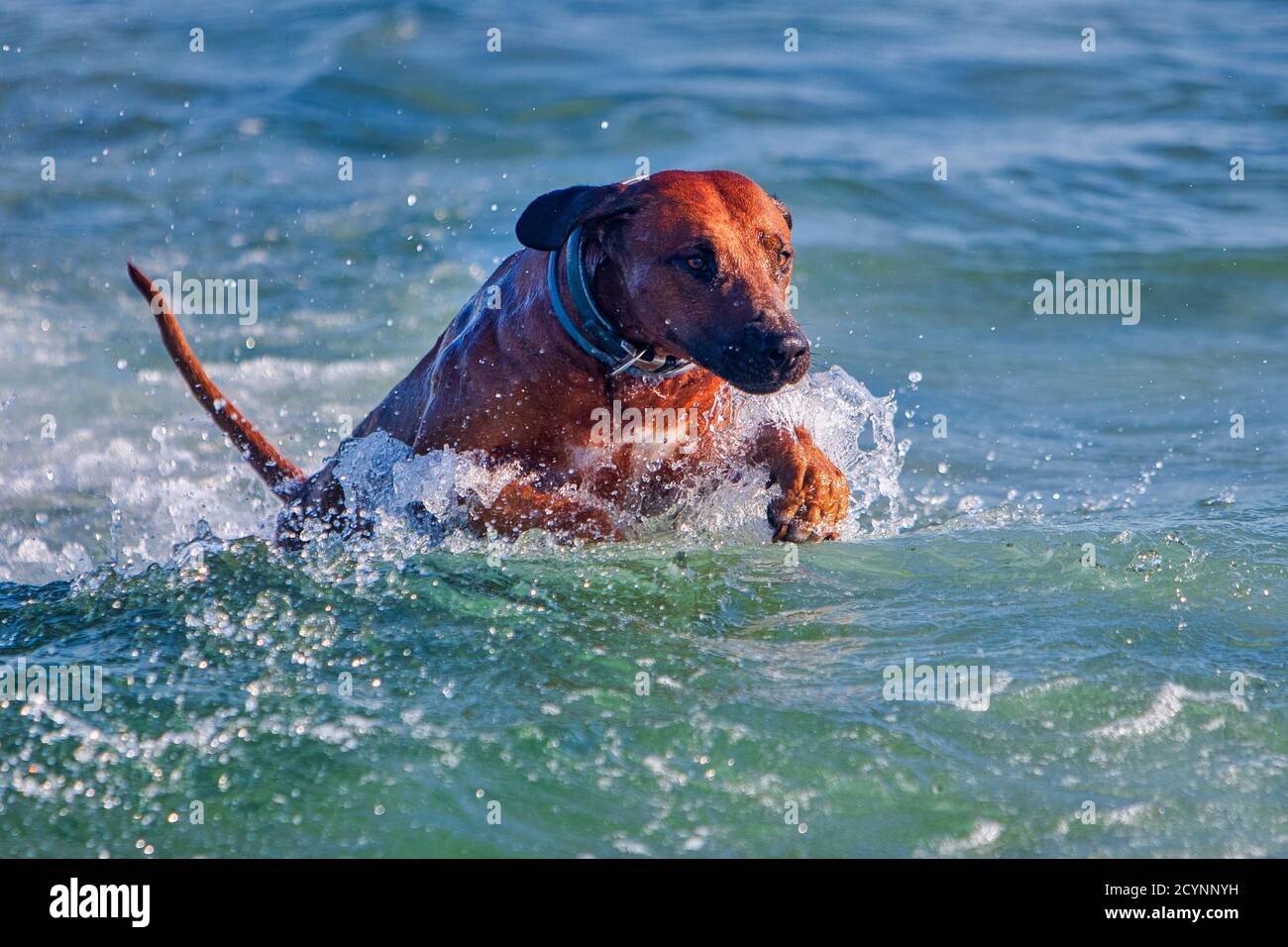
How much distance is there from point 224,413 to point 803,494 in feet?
6.60

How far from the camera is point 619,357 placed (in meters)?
4.06

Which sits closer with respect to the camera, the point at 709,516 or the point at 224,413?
the point at 709,516

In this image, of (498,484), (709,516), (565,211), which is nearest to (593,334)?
(565,211)

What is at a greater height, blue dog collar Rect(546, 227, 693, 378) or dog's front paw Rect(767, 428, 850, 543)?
blue dog collar Rect(546, 227, 693, 378)

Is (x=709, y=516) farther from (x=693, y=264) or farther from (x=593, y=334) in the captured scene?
(x=693, y=264)

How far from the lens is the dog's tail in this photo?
4.96 metres

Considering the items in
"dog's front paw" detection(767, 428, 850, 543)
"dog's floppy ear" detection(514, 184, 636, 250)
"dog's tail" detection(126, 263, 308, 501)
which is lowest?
"dog's front paw" detection(767, 428, 850, 543)

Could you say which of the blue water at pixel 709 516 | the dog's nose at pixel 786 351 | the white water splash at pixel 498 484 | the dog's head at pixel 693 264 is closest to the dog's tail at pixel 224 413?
the blue water at pixel 709 516

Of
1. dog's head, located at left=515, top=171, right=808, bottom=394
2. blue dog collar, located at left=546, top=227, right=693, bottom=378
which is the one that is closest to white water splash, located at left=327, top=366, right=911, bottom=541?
blue dog collar, located at left=546, top=227, right=693, bottom=378

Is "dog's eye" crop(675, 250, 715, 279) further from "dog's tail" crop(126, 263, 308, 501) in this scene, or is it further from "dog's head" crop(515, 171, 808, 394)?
"dog's tail" crop(126, 263, 308, 501)

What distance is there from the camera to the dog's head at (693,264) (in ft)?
12.4

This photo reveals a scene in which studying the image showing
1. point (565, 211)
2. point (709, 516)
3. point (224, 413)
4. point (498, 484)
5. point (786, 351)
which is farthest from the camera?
point (224, 413)

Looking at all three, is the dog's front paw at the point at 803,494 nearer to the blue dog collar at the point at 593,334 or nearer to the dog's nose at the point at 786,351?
the blue dog collar at the point at 593,334
